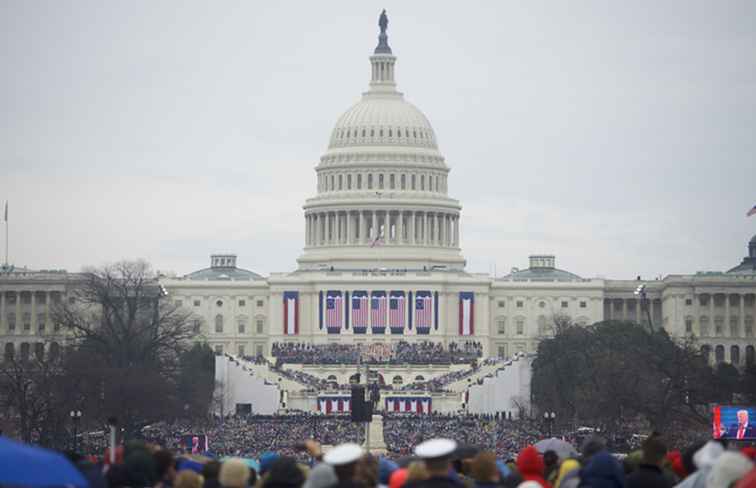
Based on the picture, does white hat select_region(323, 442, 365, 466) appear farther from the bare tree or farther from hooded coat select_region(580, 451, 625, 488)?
the bare tree

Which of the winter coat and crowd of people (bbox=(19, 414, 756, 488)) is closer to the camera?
crowd of people (bbox=(19, 414, 756, 488))

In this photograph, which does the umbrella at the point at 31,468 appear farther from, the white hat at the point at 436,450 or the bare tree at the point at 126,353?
the bare tree at the point at 126,353

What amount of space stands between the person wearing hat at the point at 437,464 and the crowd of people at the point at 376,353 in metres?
154

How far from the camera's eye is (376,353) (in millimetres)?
191500

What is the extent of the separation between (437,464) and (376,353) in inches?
6516

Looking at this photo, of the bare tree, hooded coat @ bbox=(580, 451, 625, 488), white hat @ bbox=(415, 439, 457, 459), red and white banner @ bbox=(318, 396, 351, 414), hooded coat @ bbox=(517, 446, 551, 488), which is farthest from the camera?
red and white banner @ bbox=(318, 396, 351, 414)

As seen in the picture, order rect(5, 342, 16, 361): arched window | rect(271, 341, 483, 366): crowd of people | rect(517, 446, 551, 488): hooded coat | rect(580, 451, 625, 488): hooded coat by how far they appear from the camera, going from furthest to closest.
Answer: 1. rect(271, 341, 483, 366): crowd of people
2. rect(5, 342, 16, 361): arched window
3. rect(517, 446, 551, 488): hooded coat
4. rect(580, 451, 625, 488): hooded coat

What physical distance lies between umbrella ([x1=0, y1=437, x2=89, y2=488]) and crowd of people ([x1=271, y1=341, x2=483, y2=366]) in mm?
156296

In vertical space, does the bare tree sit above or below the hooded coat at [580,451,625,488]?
above

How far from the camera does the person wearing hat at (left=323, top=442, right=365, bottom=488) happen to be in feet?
86.4

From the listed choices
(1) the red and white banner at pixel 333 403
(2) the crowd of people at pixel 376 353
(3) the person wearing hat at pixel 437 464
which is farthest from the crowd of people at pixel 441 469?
(2) the crowd of people at pixel 376 353

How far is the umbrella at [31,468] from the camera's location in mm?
23234

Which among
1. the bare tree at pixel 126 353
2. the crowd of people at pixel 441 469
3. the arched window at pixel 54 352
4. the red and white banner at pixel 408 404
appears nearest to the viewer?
the crowd of people at pixel 441 469

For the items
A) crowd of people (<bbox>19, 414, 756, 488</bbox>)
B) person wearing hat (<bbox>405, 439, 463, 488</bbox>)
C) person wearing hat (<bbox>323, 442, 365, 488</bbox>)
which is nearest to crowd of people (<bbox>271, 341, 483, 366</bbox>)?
crowd of people (<bbox>19, 414, 756, 488</bbox>)
